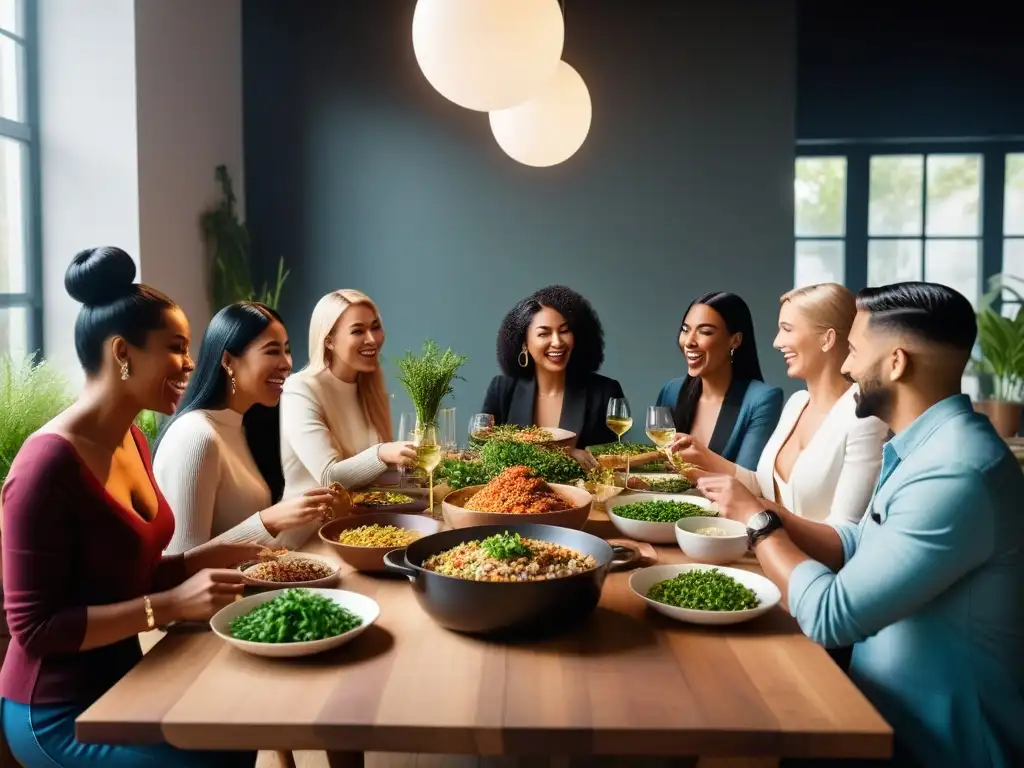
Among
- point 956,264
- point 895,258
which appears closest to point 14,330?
point 895,258

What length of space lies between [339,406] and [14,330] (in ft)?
5.37

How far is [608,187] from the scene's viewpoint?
5.02 m

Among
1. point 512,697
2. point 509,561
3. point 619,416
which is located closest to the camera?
point 512,697

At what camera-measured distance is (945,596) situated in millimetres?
1481

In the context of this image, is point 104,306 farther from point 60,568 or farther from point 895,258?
point 895,258

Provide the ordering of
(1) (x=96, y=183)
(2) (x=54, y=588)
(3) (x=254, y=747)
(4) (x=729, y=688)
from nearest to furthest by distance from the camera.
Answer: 1. (3) (x=254, y=747)
2. (4) (x=729, y=688)
3. (2) (x=54, y=588)
4. (1) (x=96, y=183)

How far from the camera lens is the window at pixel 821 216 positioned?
571cm

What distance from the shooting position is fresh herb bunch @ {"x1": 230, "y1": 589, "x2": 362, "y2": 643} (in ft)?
4.58

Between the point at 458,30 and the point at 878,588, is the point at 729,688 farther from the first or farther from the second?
the point at 458,30

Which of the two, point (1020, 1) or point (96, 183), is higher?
point (1020, 1)

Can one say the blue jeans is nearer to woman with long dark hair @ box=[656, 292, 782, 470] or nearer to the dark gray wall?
woman with long dark hair @ box=[656, 292, 782, 470]

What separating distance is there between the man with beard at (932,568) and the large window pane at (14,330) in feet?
10.9

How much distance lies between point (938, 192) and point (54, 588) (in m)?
5.53

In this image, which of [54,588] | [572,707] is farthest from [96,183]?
[572,707]
